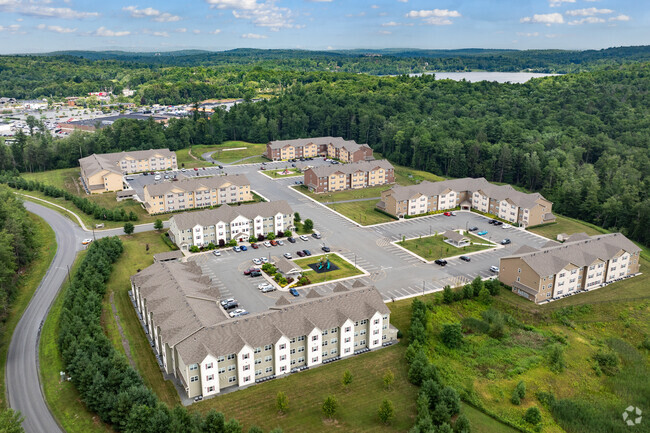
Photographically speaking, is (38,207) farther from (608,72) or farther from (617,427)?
(608,72)

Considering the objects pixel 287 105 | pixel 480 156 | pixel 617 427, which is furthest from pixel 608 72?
pixel 617 427

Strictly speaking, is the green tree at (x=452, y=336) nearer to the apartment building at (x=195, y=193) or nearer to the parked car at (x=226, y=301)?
the parked car at (x=226, y=301)

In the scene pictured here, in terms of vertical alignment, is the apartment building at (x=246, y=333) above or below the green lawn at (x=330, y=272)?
above

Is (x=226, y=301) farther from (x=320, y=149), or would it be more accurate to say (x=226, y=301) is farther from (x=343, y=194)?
(x=320, y=149)

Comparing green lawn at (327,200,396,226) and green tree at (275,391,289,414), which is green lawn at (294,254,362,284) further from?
green tree at (275,391,289,414)

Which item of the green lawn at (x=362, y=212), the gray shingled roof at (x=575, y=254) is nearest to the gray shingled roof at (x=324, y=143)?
the green lawn at (x=362, y=212)
